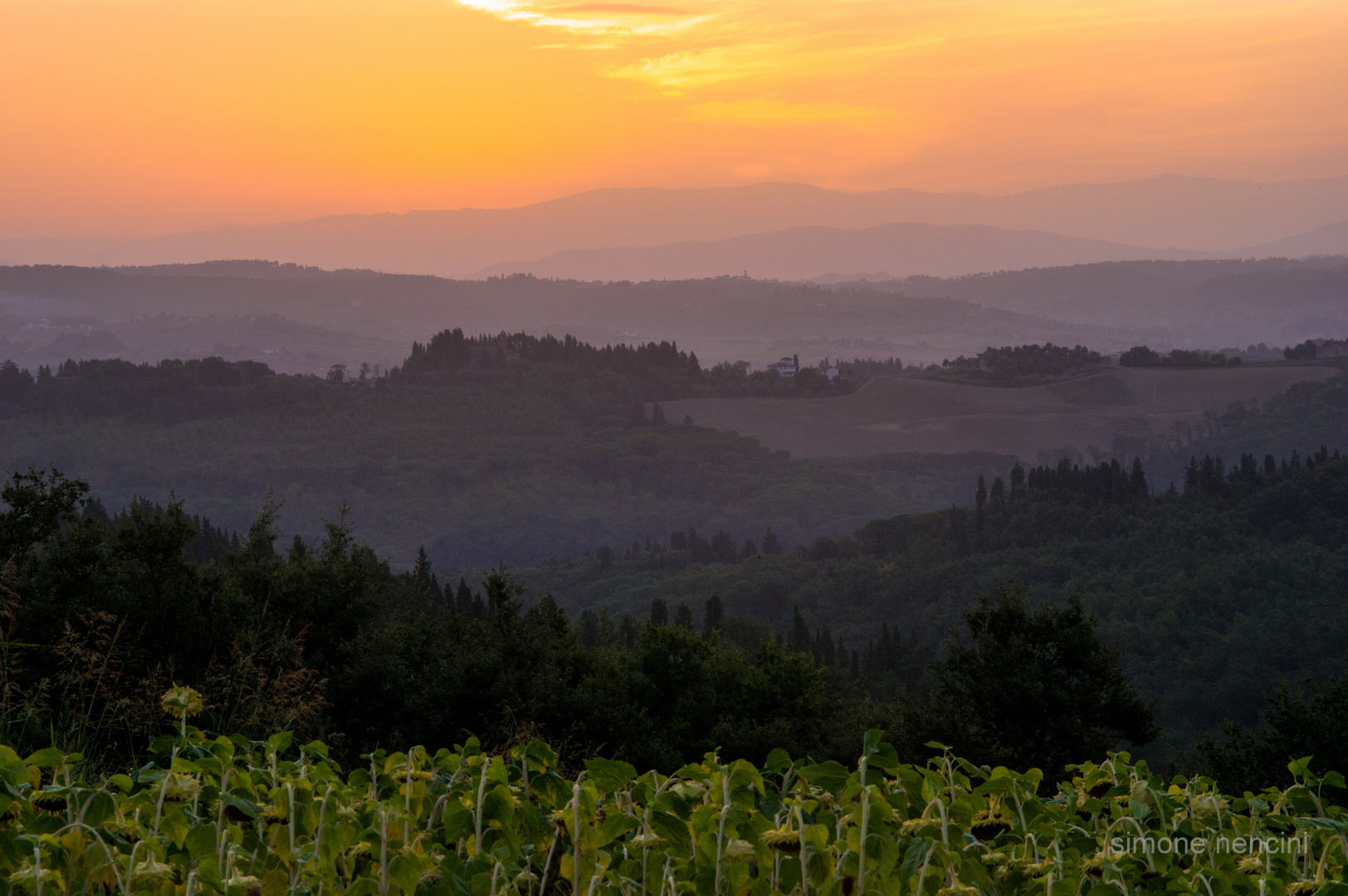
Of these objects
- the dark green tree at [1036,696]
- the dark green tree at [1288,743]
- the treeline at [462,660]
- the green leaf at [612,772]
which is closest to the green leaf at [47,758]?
the green leaf at [612,772]

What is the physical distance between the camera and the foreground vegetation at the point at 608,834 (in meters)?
3.71

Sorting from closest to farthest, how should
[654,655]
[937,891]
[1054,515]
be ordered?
[937,891], [654,655], [1054,515]

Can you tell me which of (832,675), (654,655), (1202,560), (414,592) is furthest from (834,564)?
(654,655)

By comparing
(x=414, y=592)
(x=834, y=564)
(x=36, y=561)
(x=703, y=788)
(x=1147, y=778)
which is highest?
(x=703, y=788)

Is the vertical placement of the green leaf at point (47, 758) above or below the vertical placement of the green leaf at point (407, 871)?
above

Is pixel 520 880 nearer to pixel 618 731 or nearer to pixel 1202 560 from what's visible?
pixel 618 731

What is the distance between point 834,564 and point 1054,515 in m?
41.3

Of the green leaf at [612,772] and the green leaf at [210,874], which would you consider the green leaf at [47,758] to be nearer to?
the green leaf at [210,874]

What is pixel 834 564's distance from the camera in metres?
200

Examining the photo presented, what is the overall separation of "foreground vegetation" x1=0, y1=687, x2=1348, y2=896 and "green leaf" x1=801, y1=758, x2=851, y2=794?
1cm

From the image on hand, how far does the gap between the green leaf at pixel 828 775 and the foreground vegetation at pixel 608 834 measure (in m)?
0.01

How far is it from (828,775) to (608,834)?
88cm

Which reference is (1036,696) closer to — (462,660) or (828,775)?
(462,660)

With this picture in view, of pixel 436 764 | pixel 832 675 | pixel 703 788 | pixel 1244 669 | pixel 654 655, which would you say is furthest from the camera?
pixel 1244 669
